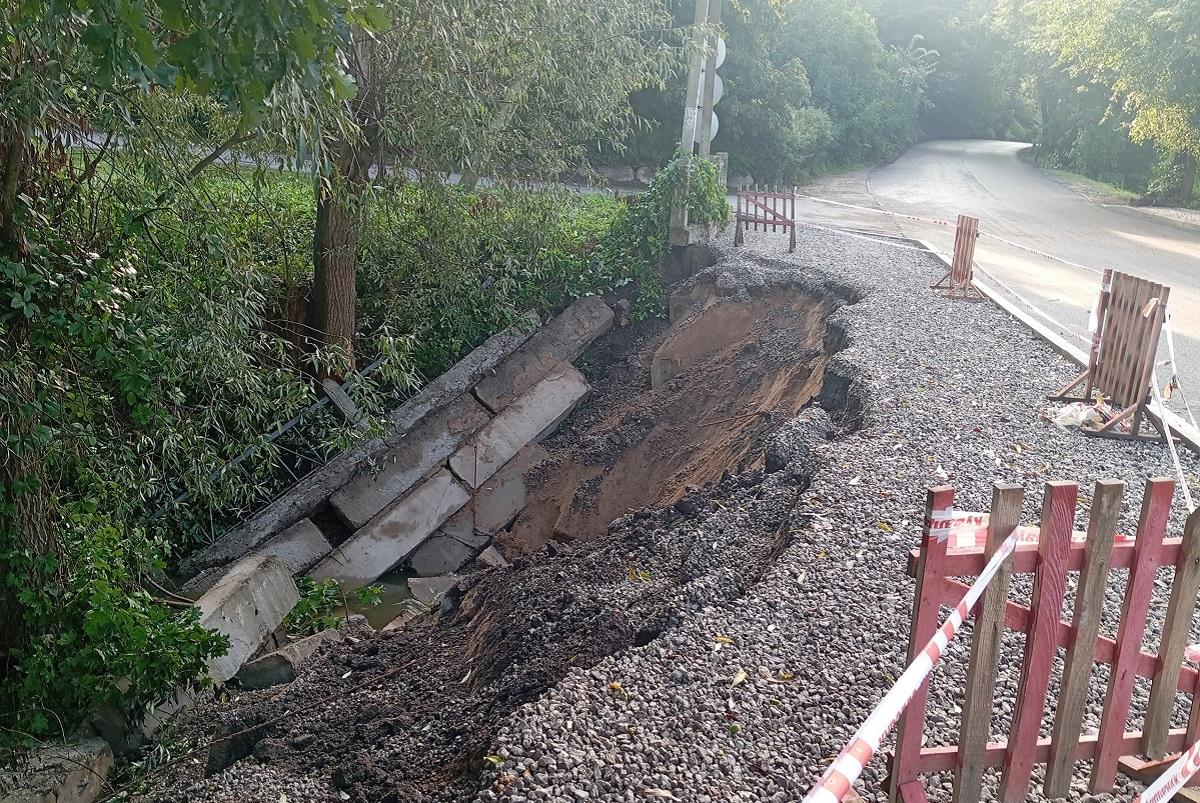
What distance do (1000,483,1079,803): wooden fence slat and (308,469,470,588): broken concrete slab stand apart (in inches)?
285

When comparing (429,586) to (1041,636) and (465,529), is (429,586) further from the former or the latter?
(1041,636)

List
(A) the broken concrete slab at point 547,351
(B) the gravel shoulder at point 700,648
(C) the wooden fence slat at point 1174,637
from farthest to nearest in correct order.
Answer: (A) the broken concrete slab at point 547,351 → (B) the gravel shoulder at point 700,648 → (C) the wooden fence slat at point 1174,637

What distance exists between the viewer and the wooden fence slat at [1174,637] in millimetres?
3193

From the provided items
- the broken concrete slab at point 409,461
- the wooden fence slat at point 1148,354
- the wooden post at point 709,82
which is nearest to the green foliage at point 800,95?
the wooden post at point 709,82

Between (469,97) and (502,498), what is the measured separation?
14.7ft

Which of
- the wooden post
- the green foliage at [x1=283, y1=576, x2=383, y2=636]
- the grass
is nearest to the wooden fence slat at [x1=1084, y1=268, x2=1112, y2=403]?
the wooden post

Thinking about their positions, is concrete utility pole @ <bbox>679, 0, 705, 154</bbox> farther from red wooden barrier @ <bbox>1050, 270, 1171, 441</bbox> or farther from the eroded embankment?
red wooden barrier @ <bbox>1050, 270, 1171, 441</bbox>

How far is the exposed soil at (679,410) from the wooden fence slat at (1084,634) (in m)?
5.01

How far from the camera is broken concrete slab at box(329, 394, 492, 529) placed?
973cm

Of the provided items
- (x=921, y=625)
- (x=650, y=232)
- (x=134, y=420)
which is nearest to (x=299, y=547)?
(x=134, y=420)

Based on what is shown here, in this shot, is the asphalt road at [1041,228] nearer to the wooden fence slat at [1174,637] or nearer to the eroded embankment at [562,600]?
the eroded embankment at [562,600]

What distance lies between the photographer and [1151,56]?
2334 cm

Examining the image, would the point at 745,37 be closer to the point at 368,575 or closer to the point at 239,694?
the point at 368,575

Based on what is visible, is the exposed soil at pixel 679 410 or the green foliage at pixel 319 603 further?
the exposed soil at pixel 679 410
